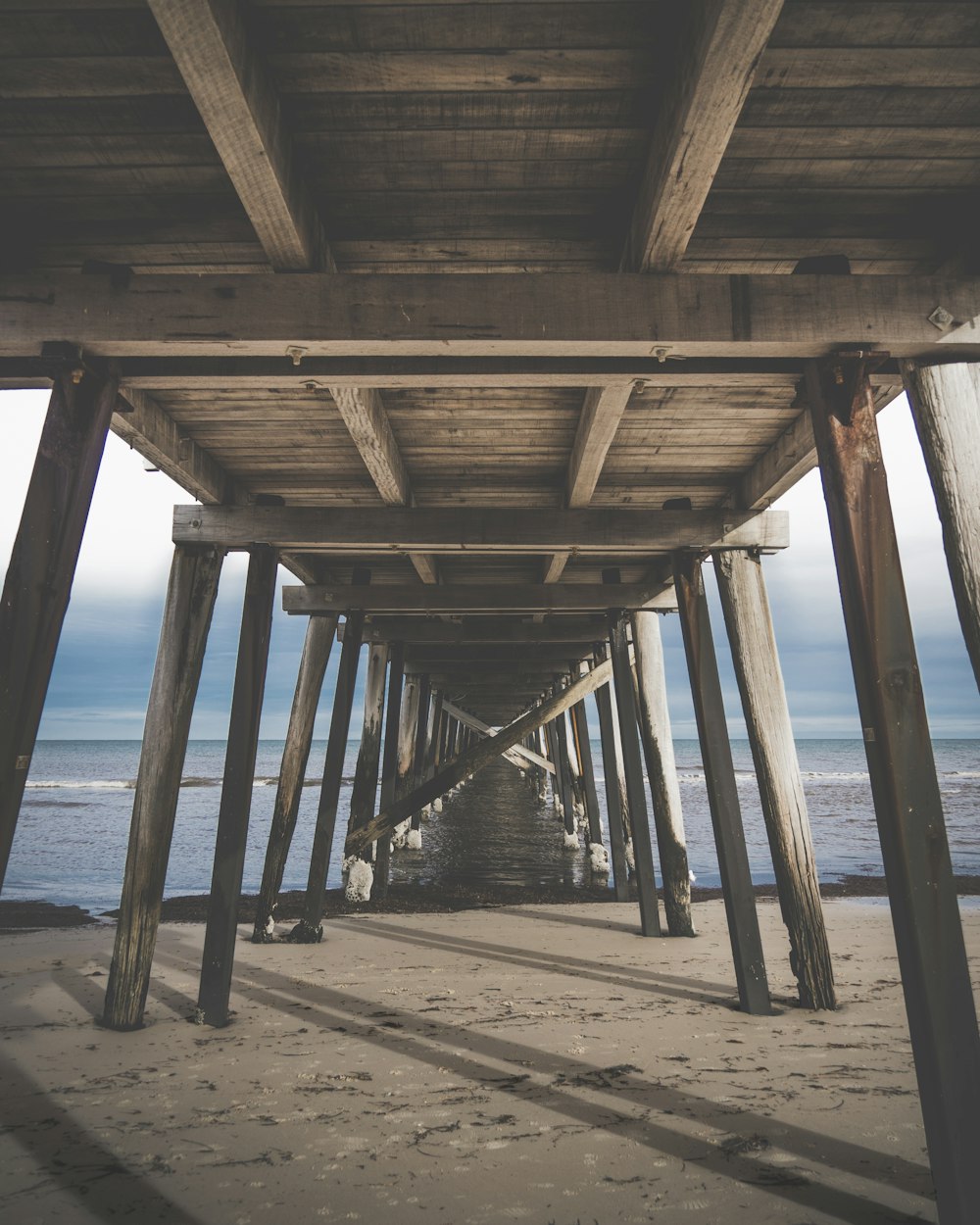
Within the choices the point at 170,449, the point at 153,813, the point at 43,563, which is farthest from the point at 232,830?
the point at 43,563

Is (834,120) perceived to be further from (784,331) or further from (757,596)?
(757,596)

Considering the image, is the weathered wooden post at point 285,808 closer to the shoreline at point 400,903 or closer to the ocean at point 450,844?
the shoreline at point 400,903

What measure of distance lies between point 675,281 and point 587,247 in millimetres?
398

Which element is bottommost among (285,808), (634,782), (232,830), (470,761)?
(232,830)

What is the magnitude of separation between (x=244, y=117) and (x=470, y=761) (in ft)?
24.6

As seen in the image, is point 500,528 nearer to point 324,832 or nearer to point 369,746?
point 324,832

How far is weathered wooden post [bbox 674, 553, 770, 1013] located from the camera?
15.0ft

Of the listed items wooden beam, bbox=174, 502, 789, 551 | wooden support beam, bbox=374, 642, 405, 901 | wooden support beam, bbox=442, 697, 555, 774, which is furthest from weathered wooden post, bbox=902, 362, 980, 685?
wooden support beam, bbox=442, 697, 555, 774

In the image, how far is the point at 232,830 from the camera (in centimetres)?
436

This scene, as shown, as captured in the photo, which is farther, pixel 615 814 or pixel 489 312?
pixel 615 814

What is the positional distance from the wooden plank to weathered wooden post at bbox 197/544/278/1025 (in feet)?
6.84

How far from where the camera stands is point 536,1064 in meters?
3.79

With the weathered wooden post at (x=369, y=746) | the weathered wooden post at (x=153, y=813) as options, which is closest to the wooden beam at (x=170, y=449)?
the weathered wooden post at (x=153, y=813)

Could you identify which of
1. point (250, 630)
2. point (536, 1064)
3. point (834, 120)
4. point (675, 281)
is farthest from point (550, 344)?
point (536, 1064)
